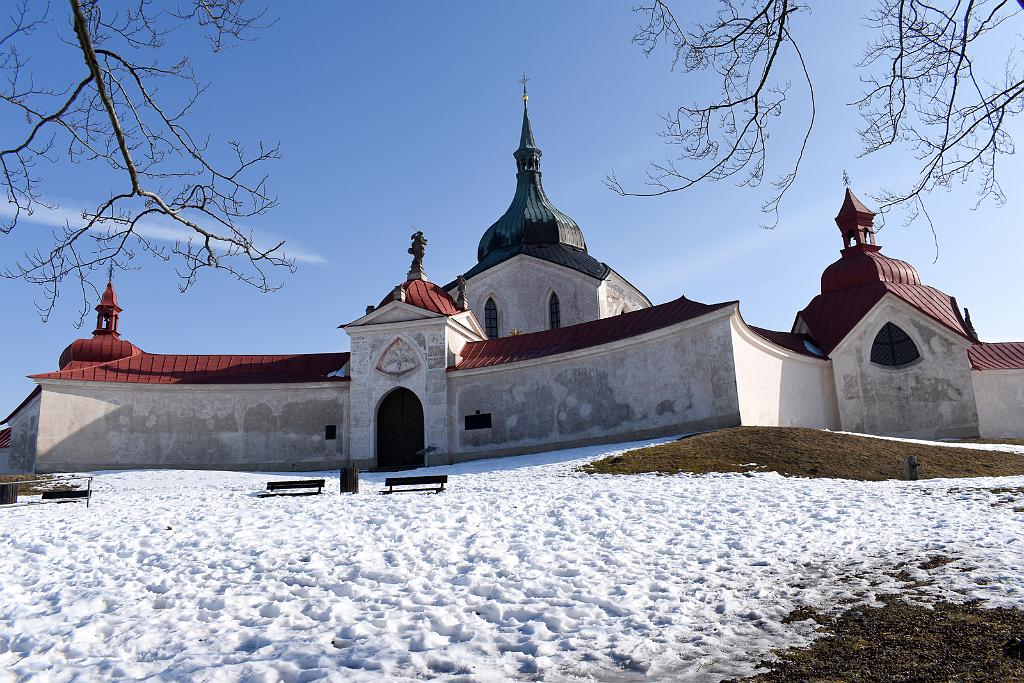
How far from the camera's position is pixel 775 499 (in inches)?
477

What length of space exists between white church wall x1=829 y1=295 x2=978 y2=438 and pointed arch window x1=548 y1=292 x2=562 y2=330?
12332mm

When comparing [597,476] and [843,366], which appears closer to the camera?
[597,476]

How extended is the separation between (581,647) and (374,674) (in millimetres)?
1597

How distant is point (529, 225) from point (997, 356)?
19757 mm

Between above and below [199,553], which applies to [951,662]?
below

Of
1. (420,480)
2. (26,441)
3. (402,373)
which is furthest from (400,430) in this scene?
(26,441)

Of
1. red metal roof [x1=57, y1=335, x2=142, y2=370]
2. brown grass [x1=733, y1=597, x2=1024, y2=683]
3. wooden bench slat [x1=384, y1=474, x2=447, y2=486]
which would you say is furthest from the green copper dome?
brown grass [x1=733, y1=597, x2=1024, y2=683]

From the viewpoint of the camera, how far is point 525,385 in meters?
25.1

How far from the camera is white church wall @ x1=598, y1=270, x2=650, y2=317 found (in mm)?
34250

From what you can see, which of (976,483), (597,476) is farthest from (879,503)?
(597,476)

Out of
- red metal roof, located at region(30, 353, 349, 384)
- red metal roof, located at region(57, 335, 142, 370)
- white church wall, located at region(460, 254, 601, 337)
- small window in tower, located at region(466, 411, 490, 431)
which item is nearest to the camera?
small window in tower, located at region(466, 411, 490, 431)

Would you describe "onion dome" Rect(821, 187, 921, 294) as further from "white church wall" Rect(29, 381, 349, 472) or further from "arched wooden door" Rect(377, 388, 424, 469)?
"white church wall" Rect(29, 381, 349, 472)

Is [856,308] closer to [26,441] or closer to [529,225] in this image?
[529,225]

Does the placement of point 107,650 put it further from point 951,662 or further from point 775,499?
point 775,499
